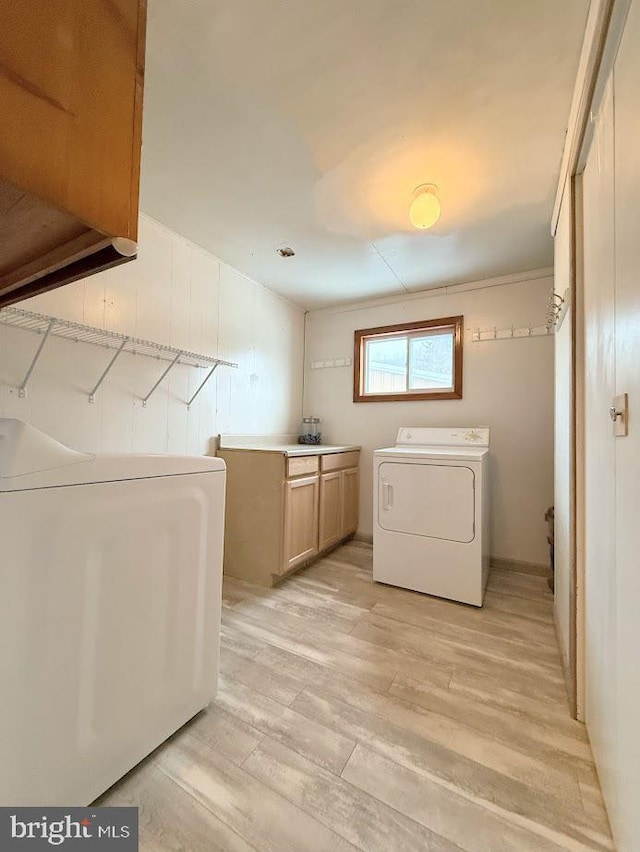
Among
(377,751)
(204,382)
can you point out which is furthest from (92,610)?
(204,382)

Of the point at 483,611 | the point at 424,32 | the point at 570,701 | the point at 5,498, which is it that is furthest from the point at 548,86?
the point at 483,611

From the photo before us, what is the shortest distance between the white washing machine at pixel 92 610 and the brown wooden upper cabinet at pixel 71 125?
0.45 meters

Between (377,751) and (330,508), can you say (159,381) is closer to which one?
(330,508)

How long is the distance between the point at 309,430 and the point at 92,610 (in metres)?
2.61

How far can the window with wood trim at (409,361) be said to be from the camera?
2.90m

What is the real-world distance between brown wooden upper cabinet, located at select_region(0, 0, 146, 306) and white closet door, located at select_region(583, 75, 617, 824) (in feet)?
3.85

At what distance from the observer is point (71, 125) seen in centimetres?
53

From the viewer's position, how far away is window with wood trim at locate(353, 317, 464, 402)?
Result: 2902 mm

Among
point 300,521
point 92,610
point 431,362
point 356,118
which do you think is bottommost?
point 300,521

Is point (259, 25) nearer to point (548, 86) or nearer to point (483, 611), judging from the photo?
point (548, 86)

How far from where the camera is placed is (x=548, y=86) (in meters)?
1.21

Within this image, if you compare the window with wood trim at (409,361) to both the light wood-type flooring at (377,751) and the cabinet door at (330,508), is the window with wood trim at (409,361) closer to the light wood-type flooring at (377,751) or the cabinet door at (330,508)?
the cabinet door at (330,508)

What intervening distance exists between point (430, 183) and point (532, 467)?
2057 millimetres

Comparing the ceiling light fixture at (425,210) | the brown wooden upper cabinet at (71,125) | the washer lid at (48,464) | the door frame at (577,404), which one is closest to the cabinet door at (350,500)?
the door frame at (577,404)
